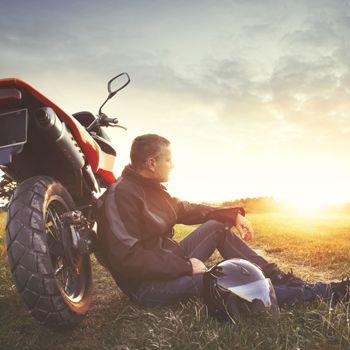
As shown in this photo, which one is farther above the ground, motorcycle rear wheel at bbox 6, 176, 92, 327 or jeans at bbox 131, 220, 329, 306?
motorcycle rear wheel at bbox 6, 176, 92, 327

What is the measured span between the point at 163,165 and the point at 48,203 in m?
1.38

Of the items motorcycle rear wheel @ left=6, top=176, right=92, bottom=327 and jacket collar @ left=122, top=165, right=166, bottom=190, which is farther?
jacket collar @ left=122, top=165, right=166, bottom=190

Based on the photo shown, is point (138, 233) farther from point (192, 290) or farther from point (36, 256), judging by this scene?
point (36, 256)

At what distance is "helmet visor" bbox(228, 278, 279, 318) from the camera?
10.4 ft

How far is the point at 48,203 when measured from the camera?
317 centimetres

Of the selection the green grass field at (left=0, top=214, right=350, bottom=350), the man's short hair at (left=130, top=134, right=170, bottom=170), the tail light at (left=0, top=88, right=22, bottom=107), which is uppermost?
the tail light at (left=0, top=88, right=22, bottom=107)

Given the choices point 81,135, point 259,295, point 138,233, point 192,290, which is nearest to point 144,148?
point 81,135

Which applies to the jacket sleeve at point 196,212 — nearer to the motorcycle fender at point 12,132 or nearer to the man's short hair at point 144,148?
the man's short hair at point 144,148

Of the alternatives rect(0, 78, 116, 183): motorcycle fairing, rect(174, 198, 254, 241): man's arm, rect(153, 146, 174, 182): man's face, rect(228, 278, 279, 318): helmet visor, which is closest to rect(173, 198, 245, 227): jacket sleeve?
rect(174, 198, 254, 241): man's arm

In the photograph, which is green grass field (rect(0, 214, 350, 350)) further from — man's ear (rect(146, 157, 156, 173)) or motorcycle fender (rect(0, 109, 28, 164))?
motorcycle fender (rect(0, 109, 28, 164))

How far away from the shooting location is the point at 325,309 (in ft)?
10.9

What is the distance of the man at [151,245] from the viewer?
11.8 feet

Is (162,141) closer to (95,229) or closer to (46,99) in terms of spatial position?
(95,229)

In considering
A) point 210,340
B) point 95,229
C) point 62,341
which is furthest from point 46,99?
point 210,340
